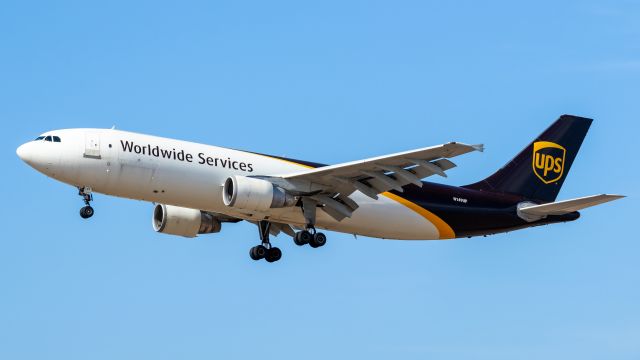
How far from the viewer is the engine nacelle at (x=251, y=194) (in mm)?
45656

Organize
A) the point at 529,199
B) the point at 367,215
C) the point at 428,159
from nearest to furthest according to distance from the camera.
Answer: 1. the point at 428,159
2. the point at 367,215
3. the point at 529,199

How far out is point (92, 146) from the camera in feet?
148

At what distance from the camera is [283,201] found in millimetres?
46781

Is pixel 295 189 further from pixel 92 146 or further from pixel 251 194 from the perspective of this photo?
pixel 92 146

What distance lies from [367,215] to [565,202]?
758 centimetres

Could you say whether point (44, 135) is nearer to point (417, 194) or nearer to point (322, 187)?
point (322, 187)

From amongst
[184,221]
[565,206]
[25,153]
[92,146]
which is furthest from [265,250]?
[565,206]

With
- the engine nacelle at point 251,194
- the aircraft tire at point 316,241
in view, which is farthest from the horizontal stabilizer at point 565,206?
the engine nacelle at point 251,194

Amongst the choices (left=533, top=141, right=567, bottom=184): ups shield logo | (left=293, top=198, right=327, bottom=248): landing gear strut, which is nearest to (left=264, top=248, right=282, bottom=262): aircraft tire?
(left=293, top=198, right=327, bottom=248): landing gear strut

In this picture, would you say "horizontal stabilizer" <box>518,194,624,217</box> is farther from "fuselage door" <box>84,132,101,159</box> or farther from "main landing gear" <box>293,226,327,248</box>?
"fuselage door" <box>84,132,101,159</box>

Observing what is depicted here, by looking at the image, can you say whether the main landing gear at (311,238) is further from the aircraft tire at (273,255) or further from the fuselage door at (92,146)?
the fuselage door at (92,146)

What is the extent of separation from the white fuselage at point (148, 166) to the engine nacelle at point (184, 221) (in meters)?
3.44

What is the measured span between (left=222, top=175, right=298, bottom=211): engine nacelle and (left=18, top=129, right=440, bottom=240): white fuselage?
0.40 metres

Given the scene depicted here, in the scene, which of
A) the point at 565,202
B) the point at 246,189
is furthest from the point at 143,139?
the point at 565,202
